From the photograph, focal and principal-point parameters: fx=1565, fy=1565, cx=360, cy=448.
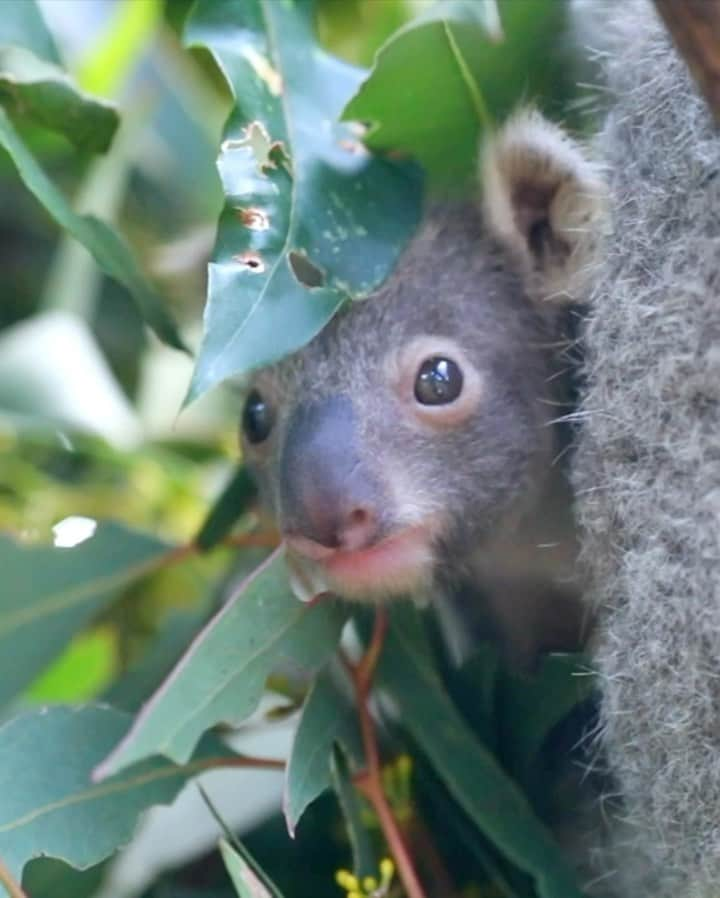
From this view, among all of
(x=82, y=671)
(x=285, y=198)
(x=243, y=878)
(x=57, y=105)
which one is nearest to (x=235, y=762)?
(x=243, y=878)

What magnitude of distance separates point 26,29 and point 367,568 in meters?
0.57

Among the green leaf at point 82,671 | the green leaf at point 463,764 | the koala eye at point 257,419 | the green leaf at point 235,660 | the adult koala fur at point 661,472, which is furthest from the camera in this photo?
the green leaf at point 82,671

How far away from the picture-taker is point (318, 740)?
1.29 meters

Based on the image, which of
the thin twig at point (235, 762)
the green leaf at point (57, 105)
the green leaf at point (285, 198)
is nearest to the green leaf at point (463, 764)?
the thin twig at point (235, 762)

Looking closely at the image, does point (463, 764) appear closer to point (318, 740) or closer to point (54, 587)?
point (318, 740)

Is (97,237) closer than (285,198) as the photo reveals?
No

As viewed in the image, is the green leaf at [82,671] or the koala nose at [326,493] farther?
the green leaf at [82,671]

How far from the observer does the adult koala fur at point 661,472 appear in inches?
41.7

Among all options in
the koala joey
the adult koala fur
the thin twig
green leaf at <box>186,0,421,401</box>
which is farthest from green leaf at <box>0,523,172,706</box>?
the adult koala fur

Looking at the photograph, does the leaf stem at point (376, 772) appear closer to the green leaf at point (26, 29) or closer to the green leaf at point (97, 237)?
the green leaf at point (97, 237)

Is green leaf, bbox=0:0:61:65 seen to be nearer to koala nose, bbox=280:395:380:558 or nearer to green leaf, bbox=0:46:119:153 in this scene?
green leaf, bbox=0:46:119:153

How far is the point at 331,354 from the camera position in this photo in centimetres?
150

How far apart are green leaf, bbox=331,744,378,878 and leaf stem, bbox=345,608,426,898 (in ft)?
0.05

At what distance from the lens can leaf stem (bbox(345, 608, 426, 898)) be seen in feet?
4.08
